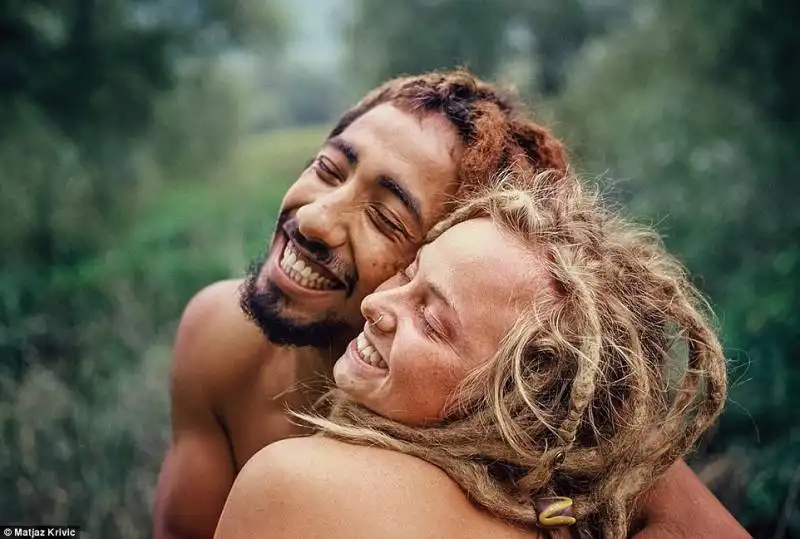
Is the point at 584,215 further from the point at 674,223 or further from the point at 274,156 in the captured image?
the point at 274,156

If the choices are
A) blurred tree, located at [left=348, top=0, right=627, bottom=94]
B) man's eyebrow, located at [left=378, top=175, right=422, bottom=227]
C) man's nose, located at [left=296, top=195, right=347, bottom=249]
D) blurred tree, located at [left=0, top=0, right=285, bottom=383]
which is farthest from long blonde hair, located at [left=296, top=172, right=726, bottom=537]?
blurred tree, located at [left=348, top=0, right=627, bottom=94]

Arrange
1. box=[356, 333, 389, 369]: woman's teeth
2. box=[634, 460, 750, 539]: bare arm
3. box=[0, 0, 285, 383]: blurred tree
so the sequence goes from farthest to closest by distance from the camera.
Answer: box=[0, 0, 285, 383]: blurred tree → box=[634, 460, 750, 539]: bare arm → box=[356, 333, 389, 369]: woman's teeth

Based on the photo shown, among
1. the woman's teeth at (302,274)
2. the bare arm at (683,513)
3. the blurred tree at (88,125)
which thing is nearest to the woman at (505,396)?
the bare arm at (683,513)

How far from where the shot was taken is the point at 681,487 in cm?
150

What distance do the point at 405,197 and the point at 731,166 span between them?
2240 millimetres

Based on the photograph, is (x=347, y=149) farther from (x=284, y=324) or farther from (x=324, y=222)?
(x=284, y=324)

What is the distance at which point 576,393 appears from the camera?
1.14m

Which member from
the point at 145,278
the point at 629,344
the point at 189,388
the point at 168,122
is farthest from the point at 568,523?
the point at 168,122

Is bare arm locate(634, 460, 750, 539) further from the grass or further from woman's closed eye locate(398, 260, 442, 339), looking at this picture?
the grass

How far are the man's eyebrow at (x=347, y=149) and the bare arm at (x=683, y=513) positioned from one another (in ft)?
2.81

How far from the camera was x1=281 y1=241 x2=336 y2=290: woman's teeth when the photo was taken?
157cm

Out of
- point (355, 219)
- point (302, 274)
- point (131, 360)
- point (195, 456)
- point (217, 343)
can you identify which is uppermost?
point (355, 219)

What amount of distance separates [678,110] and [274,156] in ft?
7.82

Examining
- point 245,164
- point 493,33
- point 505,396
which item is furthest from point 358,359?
point 245,164
